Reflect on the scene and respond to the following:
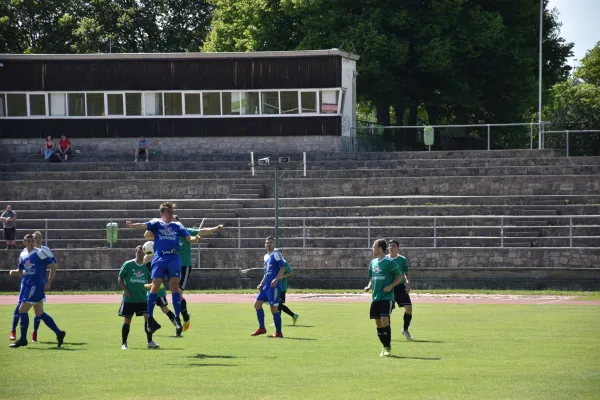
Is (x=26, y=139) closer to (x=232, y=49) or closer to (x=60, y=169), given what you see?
(x=60, y=169)

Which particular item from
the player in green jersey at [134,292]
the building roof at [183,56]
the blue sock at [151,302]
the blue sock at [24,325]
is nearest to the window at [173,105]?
the building roof at [183,56]

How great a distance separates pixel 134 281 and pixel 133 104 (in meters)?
30.5

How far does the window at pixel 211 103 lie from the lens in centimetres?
4653

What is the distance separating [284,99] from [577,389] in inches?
1366

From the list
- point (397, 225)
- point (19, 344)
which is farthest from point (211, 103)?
point (19, 344)

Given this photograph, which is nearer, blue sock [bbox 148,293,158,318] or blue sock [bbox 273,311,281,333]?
blue sock [bbox 148,293,158,318]

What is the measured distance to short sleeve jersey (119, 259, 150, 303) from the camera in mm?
17422

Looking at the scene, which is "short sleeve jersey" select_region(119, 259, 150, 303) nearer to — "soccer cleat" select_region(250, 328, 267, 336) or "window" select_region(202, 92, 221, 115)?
"soccer cleat" select_region(250, 328, 267, 336)

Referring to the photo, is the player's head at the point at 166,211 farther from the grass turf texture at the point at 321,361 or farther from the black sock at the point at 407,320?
the black sock at the point at 407,320

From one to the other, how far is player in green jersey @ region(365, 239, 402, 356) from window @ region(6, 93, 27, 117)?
34.4 metres

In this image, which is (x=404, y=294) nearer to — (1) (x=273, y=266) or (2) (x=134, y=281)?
(1) (x=273, y=266)

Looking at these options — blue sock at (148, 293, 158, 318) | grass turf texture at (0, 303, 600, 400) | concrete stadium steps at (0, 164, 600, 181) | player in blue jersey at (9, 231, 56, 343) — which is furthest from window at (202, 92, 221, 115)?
blue sock at (148, 293, 158, 318)

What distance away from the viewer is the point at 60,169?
43.3 metres

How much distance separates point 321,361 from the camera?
596 inches
